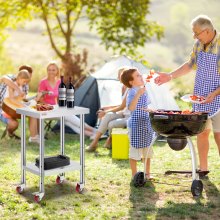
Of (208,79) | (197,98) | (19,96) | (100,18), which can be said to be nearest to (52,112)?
(197,98)

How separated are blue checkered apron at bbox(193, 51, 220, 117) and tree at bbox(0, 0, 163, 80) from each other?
797 centimetres

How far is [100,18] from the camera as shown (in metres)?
14.5

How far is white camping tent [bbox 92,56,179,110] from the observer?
353 inches

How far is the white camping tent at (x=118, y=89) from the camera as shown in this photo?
8.98m

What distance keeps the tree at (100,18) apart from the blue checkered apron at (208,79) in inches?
314

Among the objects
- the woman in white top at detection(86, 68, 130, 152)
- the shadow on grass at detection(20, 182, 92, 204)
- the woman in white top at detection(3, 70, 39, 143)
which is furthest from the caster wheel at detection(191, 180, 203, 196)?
the woman in white top at detection(3, 70, 39, 143)

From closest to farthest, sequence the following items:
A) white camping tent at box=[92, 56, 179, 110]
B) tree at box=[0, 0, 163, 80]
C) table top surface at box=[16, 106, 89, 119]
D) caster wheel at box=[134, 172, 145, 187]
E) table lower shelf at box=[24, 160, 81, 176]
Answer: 1. table top surface at box=[16, 106, 89, 119]
2. table lower shelf at box=[24, 160, 81, 176]
3. caster wheel at box=[134, 172, 145, 187]
4. white camping tent at box=[92, 56, 179, 110]
5. tree at box=[0, 0, 163, 80]

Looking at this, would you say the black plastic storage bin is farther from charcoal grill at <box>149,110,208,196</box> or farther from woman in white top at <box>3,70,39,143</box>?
woman in white top at <box>3,70,39,143</box>

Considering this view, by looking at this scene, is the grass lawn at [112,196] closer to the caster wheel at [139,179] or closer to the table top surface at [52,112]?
the caster wheel at [139,179]

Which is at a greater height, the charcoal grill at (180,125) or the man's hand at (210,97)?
the man's hand at (210,97)

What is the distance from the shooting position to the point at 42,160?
5293 mm

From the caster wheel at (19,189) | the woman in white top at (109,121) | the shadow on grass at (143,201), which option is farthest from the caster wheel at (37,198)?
the woman in white top at (109,121)

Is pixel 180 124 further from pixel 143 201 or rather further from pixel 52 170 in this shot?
pixel 52 170

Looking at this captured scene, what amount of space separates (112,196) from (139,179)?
39 centimetres
